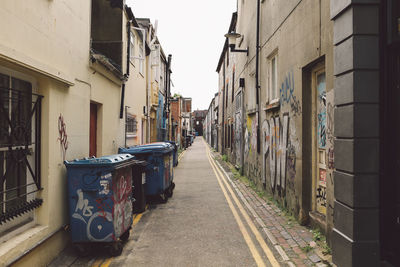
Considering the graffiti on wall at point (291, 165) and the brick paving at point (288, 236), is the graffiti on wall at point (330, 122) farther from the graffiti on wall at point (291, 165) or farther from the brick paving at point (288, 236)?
the brick paving at point (288, 236)

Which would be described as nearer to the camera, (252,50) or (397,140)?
(397,140)

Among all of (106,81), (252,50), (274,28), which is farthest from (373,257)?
(252,50)

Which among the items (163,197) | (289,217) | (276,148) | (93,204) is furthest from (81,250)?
(276,148)

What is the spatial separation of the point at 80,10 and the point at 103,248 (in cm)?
446

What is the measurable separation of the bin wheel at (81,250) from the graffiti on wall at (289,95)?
4.78 metres

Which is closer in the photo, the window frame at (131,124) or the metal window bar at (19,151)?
the metal window bar at (19,151)

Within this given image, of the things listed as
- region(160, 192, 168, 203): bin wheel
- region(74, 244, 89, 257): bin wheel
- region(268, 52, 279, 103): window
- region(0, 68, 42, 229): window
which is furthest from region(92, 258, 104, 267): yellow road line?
region(268, 52, 279, 103): window

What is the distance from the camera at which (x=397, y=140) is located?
3.72 metres

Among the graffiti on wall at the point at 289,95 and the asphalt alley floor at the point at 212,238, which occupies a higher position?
the graffiti on wall at the point at 289,95

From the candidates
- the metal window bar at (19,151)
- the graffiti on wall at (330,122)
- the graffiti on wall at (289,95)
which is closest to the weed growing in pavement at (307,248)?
the graffiti on wall at (330,122)

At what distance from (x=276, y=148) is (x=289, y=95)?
1640 millimetres

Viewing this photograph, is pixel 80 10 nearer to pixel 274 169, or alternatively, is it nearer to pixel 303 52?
pixel 303 52

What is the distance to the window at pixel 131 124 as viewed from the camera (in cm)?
1069

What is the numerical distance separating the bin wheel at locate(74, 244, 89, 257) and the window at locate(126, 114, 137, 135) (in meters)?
6.33
